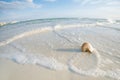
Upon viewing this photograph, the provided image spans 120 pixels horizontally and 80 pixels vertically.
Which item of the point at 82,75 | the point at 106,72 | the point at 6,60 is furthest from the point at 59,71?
the point at 6,60

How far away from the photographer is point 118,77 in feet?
11.1

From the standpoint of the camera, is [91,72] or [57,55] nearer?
[91,72]

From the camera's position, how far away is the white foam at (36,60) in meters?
4.14

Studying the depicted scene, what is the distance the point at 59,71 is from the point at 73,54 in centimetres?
134

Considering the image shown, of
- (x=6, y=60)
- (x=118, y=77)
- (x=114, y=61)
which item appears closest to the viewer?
(x=118, y=77)

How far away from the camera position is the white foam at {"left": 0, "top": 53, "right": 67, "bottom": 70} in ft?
13.6

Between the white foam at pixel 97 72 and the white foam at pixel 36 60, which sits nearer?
the white foam at pixel 97 72

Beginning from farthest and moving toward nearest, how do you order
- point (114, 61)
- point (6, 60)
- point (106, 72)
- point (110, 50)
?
point (110, 50), point (6, 60), point (114, 61), point (106, 72)

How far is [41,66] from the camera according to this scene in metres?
4.19

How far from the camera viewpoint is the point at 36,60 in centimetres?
465

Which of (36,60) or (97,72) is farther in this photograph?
(36,60)

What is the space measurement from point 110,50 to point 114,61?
3.42 feet

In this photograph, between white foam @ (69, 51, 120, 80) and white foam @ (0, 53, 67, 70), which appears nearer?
white foam @ (69, 51, 120, 80)

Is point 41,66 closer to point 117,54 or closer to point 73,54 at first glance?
point 73,54
